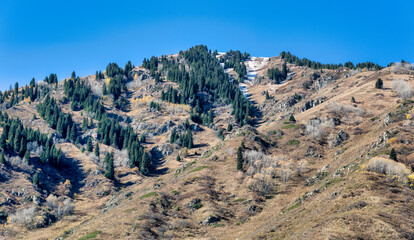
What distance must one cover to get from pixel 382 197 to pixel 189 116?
149m

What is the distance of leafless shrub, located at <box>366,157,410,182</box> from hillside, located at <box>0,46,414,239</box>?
214 mm

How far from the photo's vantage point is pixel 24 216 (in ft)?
266

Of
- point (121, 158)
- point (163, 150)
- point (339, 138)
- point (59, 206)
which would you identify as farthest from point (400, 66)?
point (59, 206)

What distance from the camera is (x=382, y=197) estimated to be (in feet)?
147

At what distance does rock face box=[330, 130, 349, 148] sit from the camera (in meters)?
94.2

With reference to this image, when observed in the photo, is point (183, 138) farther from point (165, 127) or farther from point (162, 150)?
point (165, 127)

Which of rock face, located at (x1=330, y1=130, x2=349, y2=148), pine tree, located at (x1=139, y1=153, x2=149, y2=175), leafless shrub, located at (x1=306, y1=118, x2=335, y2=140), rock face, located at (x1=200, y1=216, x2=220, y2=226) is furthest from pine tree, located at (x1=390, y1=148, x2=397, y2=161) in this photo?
pine tree, located at (x1=139, y1=153, x2=149, y2=175)

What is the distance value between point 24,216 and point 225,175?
5782 cm

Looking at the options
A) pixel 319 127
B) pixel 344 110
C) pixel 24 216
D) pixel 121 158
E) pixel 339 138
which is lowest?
pixel 24 216

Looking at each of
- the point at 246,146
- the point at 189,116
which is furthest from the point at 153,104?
the point at 246,146

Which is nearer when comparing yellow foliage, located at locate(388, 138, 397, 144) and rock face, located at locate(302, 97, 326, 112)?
yellow foliage, located at locate(388, 138, 397, 144)

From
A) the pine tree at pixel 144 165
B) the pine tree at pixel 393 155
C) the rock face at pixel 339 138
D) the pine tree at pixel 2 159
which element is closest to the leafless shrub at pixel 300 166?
the rock face at pixel 339 138

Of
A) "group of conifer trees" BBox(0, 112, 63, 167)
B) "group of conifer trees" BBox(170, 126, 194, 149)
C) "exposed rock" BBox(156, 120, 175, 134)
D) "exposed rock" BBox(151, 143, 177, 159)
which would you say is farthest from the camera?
"exposed rock" BBox(156, 120, 175, 134)

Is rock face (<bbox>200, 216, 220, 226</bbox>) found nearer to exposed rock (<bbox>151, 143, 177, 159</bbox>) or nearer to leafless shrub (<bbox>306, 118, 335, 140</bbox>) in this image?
leafless shrub (<bbox>306, 118, 335, 140</bbox>)
